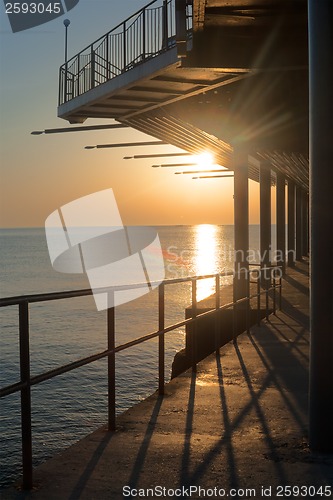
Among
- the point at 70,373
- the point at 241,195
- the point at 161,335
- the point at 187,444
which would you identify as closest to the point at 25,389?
the point at 187,444

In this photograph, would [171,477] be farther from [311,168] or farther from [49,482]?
[311,168]

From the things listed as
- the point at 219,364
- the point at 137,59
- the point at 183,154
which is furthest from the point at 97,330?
the point at 219,364

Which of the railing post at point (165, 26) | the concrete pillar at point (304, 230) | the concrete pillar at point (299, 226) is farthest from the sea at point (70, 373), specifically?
the concrete pillar at point (304, 230)

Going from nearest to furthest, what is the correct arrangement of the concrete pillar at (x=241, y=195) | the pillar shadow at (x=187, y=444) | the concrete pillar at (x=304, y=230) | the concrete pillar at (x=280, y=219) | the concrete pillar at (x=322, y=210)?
1. the pillar shadow at (x=187, y=444)
2. the concrete pillar at (x=322, y=210)
3. the concrete pillar at (x=241, y=195)
4. the concrete pillar at (x=280, y=219)
5. the concrete pillar at (x=304, y=230)

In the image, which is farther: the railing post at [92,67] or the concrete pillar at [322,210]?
the railing post at [92,67]

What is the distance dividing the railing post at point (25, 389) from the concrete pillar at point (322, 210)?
213 centimetres

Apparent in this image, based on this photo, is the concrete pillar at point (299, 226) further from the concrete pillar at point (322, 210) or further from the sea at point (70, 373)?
the concrete pillar at point (322, 210)

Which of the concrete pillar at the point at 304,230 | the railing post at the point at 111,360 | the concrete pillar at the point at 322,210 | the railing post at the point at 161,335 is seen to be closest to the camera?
the concrete pillar at the point at 322,210

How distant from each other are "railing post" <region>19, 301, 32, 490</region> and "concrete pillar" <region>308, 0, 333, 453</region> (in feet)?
7.00

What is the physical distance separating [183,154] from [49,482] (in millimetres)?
21490

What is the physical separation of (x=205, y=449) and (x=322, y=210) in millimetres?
2027

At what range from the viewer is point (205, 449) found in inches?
201

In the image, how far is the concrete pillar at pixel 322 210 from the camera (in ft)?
16.1

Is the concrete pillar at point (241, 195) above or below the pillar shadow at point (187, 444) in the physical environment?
above
